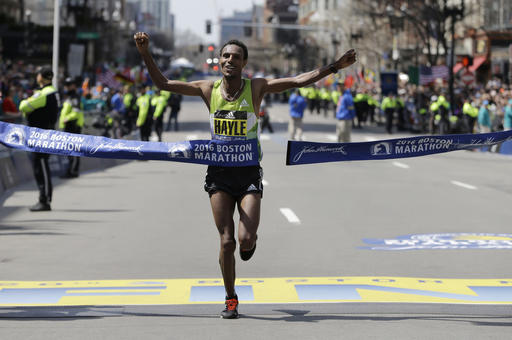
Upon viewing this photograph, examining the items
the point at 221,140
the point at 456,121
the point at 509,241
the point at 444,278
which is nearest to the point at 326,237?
the point at 509,241

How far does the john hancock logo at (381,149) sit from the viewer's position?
8.59 meters

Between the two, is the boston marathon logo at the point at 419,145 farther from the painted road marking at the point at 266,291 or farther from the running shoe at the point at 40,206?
the running shoe at the point at 40,206

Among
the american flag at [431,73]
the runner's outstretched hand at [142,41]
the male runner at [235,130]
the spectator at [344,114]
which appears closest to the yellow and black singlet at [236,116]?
the male runner at [235,130]

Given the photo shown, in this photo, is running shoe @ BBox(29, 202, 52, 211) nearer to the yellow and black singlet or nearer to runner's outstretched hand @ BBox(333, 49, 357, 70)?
the yellow and black singlet

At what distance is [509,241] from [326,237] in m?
2.06

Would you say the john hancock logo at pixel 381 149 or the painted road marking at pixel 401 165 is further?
the painted road marking at pixel 401 165

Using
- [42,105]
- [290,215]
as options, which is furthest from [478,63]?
[42,105]

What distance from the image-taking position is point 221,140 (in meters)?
7.71

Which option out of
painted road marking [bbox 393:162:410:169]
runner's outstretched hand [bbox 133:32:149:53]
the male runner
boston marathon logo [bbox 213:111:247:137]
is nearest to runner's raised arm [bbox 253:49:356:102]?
the male runner

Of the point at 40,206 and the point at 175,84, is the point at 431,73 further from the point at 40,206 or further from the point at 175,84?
the point at 175,84

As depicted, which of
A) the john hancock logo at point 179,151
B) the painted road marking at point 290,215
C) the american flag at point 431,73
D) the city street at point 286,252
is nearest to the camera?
the city street at point 286,252

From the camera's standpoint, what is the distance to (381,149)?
340 inches

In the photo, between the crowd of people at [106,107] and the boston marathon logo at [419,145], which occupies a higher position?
the crowd of people at [106,107]

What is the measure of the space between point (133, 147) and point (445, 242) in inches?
192
